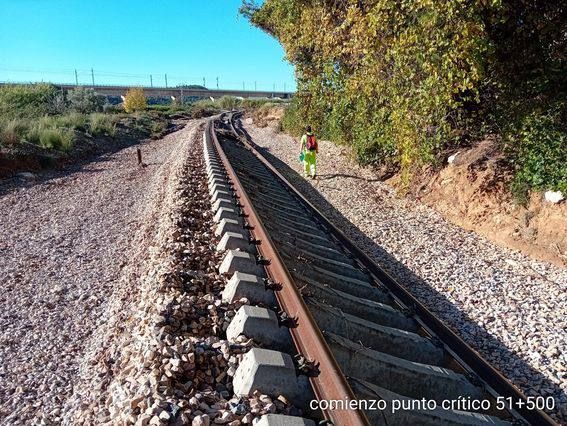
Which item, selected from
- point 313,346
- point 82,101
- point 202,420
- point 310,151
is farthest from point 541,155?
point 82,101

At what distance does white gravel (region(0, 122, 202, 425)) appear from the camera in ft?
12.0

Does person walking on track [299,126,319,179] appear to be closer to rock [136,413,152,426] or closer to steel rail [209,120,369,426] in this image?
steel rail [209,120,369,426]

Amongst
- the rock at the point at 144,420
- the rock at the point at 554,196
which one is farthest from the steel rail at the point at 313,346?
the rock at the point at 554,196

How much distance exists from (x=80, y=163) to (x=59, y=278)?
13.0m

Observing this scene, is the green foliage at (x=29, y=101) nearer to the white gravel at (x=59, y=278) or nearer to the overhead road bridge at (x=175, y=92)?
the white gravel at (x=59, y=278)

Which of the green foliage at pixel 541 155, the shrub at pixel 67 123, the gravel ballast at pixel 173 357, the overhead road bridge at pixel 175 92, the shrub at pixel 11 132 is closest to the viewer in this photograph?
the gravel ballast at pixel 173 357

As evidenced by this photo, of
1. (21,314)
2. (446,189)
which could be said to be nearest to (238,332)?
(21,314)

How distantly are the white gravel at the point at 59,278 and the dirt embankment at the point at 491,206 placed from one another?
18.3 ft

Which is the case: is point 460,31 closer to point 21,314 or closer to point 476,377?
point 476,377

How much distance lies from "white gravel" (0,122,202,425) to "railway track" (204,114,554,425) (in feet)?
4.87

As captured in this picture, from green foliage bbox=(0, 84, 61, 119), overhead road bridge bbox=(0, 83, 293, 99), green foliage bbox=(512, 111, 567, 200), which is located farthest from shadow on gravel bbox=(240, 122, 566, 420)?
overhead road bridge bbox=(0, 83, 293, 99)

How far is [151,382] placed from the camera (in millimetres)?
2814

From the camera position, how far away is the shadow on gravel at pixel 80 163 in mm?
12980

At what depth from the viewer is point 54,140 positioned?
725 inches
